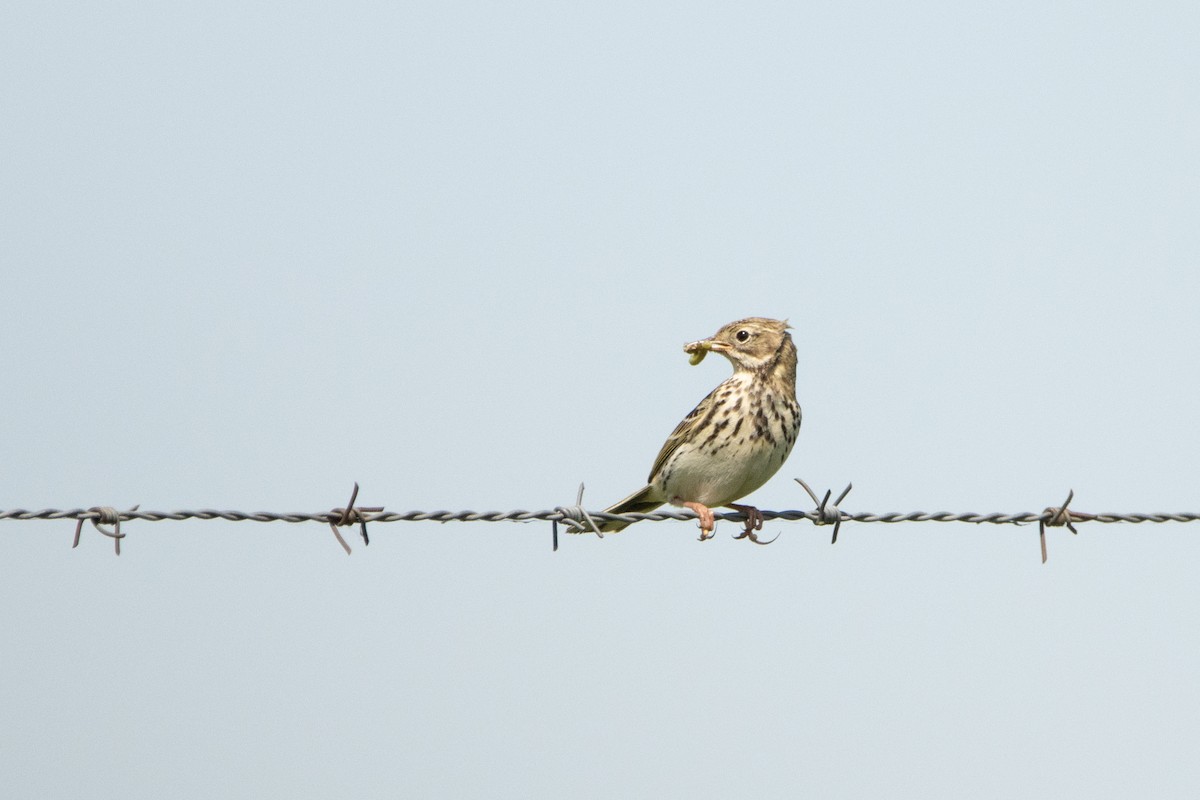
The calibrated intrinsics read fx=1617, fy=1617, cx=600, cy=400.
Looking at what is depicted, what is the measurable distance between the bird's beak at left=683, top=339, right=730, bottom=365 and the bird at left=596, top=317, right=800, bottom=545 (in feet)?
0.43

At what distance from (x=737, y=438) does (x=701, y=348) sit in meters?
1.28

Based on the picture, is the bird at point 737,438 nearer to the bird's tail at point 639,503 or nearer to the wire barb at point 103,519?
the bird's tail at point 639,503

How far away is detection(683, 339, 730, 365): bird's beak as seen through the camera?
12.1 meters

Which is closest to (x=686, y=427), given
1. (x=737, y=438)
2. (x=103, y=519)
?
(x=737, y=438)

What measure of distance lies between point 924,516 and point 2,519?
4589mm

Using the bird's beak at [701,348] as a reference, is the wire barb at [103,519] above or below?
below

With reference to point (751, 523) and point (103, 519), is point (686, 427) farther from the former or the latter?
point (103, 519)

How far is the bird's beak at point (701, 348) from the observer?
12094 millimetres

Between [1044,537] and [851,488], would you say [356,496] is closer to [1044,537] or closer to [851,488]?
[851,488]

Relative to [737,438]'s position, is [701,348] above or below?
above

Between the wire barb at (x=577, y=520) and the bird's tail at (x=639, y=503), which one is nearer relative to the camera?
the wire barb at (x=577, y=520)

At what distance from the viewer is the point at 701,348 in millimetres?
12234

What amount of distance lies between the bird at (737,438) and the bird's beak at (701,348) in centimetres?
13

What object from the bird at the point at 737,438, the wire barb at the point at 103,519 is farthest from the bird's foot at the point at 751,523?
the wire barb at the point at 103,519
